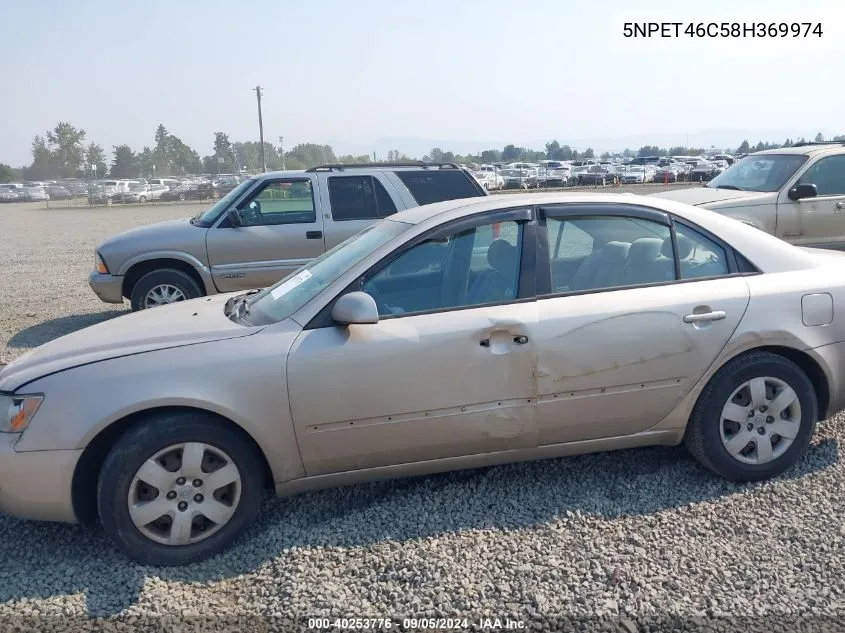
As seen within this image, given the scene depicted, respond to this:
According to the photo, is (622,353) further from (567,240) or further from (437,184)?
(437,184)

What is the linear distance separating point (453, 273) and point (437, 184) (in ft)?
15.6

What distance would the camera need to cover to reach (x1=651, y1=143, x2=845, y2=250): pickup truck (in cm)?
864

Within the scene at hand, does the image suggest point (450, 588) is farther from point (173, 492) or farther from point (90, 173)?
point (90, 173)

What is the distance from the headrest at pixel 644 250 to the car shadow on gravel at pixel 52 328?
20.4 feet

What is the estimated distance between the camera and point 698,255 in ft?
12.6

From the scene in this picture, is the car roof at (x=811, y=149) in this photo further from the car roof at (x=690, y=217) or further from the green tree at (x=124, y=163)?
the green tree at (x=124, y=163)

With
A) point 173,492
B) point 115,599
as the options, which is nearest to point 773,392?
point 173,492

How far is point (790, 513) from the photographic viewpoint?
137 inches

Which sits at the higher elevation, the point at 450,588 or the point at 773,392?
the point at 773,392

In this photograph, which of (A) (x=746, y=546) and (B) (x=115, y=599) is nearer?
(B) (x=115, y=599)

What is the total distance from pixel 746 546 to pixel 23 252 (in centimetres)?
1756

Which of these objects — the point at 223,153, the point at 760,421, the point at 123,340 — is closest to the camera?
the point at 123,340

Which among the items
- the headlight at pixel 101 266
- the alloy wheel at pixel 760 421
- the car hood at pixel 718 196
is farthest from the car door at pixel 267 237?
the alloy wheel at pixel 760 421

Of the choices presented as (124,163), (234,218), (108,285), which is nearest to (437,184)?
(234,218)
